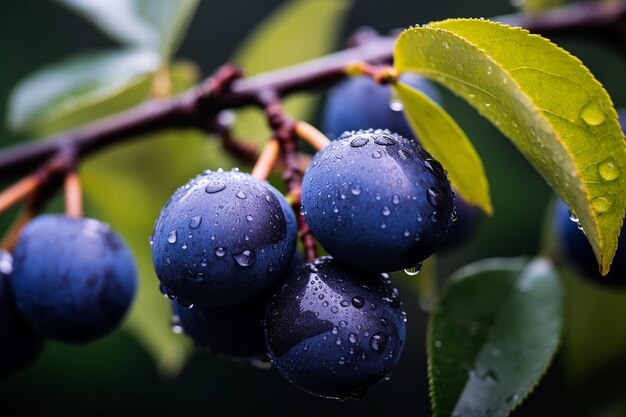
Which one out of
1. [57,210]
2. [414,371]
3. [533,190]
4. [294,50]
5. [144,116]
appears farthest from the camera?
[414,371]

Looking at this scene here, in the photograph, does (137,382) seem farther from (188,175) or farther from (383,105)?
(383,105)

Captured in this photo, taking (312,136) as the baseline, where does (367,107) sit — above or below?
below

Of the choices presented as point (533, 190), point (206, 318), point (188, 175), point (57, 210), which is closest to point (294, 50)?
point (188, 175)

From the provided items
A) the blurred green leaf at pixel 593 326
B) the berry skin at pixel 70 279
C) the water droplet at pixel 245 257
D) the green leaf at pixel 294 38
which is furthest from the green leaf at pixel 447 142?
the green leaf at pixel 294 38

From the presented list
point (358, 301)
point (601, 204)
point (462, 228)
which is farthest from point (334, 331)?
point (462, 228)

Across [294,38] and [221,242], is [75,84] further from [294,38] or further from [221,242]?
[221,242]

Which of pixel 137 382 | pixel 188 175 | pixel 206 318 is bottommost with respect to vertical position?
pixel 137 382

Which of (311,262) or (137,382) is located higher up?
(311,262)
